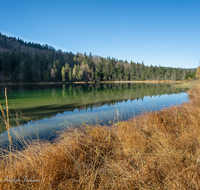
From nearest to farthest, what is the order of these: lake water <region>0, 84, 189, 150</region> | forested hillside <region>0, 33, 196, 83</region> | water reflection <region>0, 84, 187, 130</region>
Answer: lake water <region>0, 84, 189, 150</region> → water reflection <region>0, 84, 187, 130</region> → forested hillside <region>0, 33, 196, 83</region>

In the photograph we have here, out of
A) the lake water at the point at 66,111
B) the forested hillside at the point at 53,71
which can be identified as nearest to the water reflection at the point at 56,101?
the lake water at the point at 66,111

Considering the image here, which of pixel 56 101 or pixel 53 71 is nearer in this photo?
pixel 56 101

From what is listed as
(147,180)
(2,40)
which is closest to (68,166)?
(147,180)

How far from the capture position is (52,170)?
1.93m

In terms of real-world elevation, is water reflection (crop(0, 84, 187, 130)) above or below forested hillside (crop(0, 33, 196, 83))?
below

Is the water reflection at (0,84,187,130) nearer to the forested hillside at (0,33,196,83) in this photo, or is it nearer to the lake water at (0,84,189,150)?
the lake water at (0,84,189,150)

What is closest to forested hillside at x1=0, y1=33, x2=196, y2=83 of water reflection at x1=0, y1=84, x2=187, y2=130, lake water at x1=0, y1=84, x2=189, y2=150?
water reflection at x1=0, y1=84, x2=187, y2=130

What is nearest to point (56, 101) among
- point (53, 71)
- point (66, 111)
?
point (66, 111)

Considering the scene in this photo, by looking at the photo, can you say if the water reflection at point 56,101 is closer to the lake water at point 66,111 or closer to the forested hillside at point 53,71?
the lake water at point 66,111

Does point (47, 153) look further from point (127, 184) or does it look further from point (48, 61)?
point (48, 61)

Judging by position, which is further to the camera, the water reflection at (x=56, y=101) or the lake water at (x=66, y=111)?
the water reflection at (x=56, y=101)

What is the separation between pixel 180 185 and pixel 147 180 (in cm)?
44

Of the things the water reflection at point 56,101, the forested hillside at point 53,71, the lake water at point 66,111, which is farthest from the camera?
the forested hillside at point 53,71

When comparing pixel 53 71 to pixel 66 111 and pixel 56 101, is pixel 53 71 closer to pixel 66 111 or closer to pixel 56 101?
pixel 56 101
